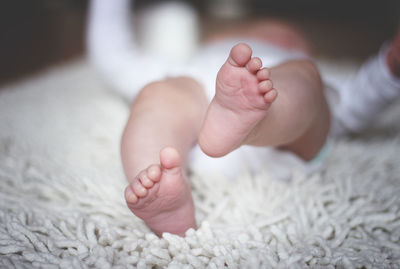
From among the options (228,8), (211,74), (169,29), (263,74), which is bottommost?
(263,74)

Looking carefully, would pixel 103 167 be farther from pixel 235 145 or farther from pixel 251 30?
pixel 251 30

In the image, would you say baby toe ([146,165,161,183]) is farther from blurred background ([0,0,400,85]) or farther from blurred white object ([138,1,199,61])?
blurred background ([0,0,400,85])

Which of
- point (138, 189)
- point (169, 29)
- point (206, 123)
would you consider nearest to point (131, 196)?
point (138, 189)

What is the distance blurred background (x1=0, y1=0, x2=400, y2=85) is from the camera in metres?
1.63

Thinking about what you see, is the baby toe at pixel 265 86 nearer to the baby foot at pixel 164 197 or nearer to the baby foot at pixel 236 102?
the baby foot at pixel 236 102

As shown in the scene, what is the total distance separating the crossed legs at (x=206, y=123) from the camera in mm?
378

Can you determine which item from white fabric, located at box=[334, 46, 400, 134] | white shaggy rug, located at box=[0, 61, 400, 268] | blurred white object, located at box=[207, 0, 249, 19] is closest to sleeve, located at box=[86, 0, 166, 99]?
white shaggy rug, located at box=[0, 61, 400, 268]

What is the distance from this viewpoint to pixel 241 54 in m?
0.36

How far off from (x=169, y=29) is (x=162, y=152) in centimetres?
201

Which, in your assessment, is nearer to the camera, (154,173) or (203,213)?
(154,173)

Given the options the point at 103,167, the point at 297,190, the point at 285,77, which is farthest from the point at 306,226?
the point at 103,167

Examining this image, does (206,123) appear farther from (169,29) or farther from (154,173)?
(169,29)

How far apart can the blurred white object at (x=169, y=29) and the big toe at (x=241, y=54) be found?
93 cm

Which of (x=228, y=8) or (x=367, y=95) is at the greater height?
(x=228, y=8)
